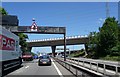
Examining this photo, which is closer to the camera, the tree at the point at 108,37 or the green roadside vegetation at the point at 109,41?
the green roadside vegetation at the point at 109,41

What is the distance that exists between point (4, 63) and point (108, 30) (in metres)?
70.6

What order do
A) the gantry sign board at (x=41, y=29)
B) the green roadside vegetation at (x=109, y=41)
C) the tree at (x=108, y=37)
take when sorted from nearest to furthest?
the gantry sign board at (x=41, y=29) → the green roadside vegetation at (x=109, y=41) → the tree at (x=108, y=37)

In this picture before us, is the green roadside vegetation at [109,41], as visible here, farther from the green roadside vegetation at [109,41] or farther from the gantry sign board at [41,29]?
the gantry sign board at [41,29]

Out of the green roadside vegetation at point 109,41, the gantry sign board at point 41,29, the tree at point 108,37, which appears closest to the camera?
the gantry sign board at point 41,29

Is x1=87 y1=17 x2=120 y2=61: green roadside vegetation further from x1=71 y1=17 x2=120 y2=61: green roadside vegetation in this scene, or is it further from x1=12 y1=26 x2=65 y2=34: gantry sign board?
x1=12 y1=26 x2=65 y2=34: gantry sign board

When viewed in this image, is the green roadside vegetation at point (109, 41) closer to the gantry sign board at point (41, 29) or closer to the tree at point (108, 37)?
the tree at point (108, 37)

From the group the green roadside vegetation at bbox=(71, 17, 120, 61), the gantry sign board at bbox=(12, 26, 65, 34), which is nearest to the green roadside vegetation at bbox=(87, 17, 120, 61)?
the green roadside vegetation at bbox=(71, 17, 120, 61)

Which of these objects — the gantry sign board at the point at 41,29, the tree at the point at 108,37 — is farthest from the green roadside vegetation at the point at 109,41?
the gantry sign board at the point at 41,29

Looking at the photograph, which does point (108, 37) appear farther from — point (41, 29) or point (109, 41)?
point (41, 29)

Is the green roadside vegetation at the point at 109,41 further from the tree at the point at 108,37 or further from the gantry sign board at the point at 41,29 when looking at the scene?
the gantry sign board at the point at 41,29

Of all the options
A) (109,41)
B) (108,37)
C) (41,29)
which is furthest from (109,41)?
(41,29)

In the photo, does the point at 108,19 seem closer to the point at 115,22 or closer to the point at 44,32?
the point at 115,22

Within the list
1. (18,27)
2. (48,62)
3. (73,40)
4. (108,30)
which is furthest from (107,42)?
(48,62)

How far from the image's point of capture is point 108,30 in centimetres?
8975
